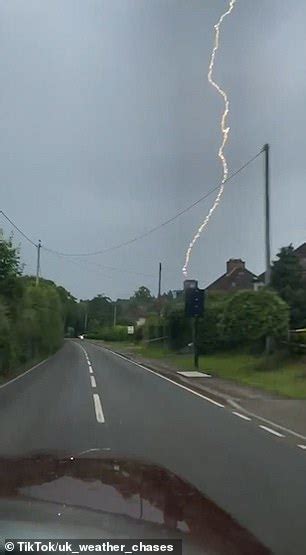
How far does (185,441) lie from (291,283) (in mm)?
37531

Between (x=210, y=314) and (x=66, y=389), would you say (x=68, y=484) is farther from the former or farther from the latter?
(x=210, y=314)

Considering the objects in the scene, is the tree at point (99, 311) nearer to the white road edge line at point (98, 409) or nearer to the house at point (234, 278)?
the house at point (234, 278)

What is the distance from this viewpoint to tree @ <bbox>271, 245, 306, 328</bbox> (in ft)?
157

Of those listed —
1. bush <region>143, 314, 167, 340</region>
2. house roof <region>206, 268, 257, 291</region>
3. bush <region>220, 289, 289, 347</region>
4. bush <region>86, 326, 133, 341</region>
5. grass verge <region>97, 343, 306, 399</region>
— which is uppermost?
house roof <region>206, 268, 257, 291</region>

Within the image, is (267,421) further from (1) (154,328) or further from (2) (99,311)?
(2) (99,311)

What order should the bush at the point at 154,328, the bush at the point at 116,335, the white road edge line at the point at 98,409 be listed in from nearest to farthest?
the white road edge line at the point at 98,409
the bush at the point at 154,328
the bush at the point at 116,335

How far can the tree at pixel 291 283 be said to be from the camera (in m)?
47.7

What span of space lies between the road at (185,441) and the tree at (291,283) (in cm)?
2320

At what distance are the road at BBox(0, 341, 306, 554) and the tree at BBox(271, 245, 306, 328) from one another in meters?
23.2

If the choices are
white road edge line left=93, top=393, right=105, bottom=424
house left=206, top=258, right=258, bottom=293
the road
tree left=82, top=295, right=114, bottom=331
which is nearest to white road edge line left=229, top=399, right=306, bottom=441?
the road

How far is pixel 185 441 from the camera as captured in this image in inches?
545

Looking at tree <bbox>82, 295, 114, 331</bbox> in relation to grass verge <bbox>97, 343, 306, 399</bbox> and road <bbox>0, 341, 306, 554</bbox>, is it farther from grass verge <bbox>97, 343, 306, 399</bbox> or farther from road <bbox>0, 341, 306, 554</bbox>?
road <bbox>0, 341, 306, 554</bbox>

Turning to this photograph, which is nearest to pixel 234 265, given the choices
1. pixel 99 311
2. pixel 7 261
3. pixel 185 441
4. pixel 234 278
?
pixel 234 278

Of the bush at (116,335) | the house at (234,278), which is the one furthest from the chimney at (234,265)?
the bush at (116,335)
